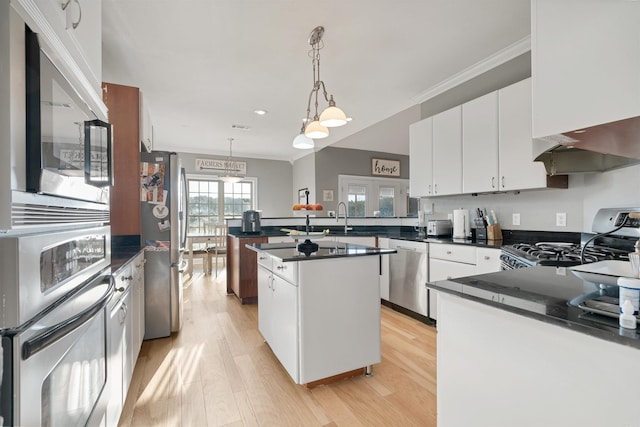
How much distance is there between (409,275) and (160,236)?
251 centimetres

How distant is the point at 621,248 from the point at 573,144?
3.66 feet

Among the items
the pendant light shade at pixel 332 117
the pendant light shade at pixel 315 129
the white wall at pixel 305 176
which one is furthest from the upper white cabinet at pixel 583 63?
the white wall at pixel 305 176

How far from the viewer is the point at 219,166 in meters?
6.73

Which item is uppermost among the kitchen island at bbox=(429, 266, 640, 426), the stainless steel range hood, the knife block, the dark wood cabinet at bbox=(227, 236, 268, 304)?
the stainless steel range hood

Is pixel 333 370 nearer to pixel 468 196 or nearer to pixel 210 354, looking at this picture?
pixel 210 354

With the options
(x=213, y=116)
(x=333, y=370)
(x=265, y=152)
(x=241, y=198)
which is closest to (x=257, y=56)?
(x=213, y=116)

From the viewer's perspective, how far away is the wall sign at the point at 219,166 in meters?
6.56

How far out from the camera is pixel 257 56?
8.77 feet

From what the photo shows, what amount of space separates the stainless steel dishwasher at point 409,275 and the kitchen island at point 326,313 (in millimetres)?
1096

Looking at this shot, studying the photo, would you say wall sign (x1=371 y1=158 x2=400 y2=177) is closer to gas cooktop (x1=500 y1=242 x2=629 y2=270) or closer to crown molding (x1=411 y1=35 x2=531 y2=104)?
crown molding (x1=411 y1=35 x2=531 y2=104)

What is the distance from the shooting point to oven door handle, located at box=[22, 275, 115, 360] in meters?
0.65

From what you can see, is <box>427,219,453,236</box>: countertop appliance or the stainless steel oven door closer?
the stainless steel oven door

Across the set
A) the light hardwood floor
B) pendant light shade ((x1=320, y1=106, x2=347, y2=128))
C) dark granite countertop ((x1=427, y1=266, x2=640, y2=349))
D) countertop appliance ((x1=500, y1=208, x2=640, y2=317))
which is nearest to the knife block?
countertop appliance ((x1=500, y1=208, x2=640, y2=317))

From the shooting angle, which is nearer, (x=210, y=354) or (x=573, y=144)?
(x=573, y=144)
